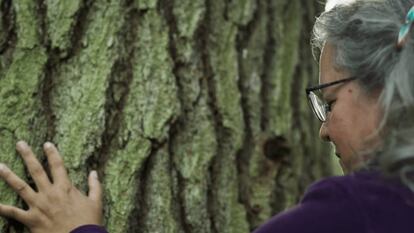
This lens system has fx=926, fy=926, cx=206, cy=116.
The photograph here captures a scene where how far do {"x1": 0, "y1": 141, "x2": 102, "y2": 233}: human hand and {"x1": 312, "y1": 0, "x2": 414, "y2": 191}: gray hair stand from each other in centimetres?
82

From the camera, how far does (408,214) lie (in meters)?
2.12

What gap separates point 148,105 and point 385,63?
879mm

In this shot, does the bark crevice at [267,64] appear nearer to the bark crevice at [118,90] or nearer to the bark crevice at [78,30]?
the bark crevice at [118,90]

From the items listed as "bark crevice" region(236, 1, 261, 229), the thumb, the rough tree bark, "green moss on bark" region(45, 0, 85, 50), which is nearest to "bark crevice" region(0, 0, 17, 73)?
the rough tree bark

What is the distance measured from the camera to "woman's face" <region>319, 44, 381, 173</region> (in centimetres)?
227

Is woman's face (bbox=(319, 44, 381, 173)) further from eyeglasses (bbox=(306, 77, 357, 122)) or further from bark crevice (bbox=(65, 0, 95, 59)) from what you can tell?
bark crevice (bbox=(65, 0, 95, 59))

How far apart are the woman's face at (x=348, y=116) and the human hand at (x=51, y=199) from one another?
715mm

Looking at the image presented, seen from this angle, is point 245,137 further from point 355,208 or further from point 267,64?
point 355,208

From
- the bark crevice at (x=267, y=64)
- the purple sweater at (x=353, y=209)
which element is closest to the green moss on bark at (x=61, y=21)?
the bark crevice at (x=267, y=64)

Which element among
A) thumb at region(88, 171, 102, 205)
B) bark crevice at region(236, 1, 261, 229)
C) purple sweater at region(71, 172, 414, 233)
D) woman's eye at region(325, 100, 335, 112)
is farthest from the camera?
bark crevice at region(236, 1, 261, 229)

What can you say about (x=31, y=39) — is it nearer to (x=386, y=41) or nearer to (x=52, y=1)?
(x=52, y=1)

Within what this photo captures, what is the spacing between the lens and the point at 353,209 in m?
2.13

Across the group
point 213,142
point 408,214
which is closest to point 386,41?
point 408,214

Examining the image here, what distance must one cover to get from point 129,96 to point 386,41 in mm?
908
